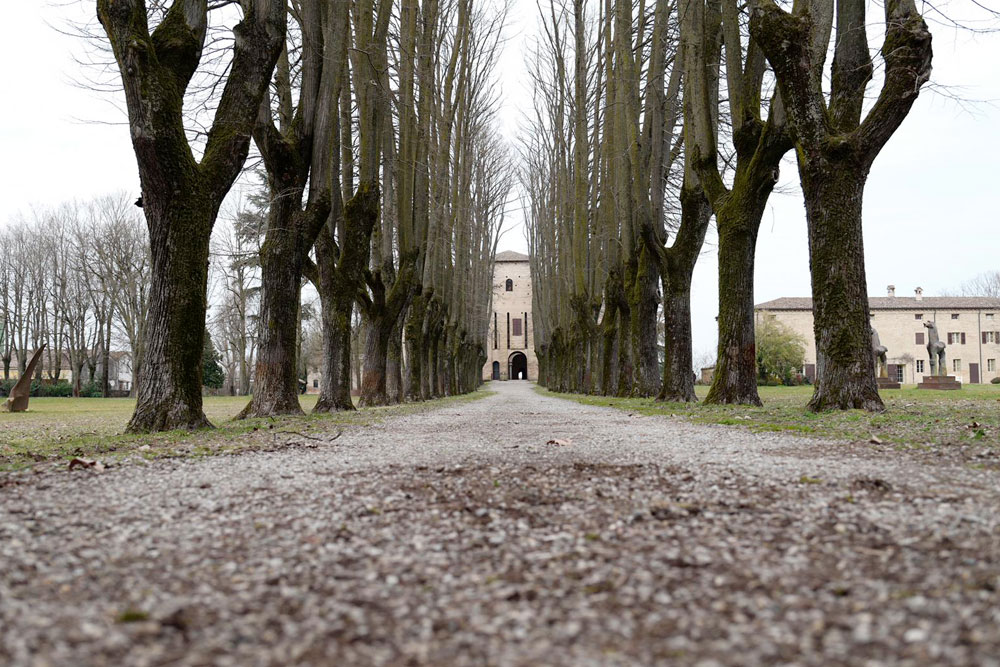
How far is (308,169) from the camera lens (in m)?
12.7

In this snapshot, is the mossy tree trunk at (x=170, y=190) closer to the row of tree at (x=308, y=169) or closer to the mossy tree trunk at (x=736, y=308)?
the row of tree at (x=308, y=169)

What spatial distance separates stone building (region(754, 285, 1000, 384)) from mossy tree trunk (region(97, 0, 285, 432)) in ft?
219

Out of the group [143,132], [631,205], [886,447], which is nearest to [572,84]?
[631,205]

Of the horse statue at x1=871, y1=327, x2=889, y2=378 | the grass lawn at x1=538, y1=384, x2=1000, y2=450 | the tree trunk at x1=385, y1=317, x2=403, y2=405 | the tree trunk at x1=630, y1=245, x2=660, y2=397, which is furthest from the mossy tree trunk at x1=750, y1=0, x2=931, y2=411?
the horse statue at x1=871, y1=327, x2=889, y2=378

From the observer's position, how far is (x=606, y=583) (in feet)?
7.97

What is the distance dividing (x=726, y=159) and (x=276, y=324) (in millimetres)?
12447

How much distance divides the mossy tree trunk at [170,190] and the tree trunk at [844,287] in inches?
324

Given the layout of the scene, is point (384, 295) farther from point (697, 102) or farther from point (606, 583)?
point (606, 583)

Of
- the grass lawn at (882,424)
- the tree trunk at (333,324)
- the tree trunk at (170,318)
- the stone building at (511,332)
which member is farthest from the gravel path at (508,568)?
the stone building at (511,332)

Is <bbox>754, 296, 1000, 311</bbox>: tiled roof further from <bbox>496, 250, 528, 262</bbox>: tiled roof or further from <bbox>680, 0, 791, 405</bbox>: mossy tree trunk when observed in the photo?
<bbox>680, 0, 791, 405</bbox>: mossy tree trunk

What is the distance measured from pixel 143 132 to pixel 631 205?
47.7 ft

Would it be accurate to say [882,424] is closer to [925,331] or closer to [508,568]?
[508,568]

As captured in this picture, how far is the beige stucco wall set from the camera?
222 feet

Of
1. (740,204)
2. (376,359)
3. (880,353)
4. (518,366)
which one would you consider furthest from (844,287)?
(518,366)
